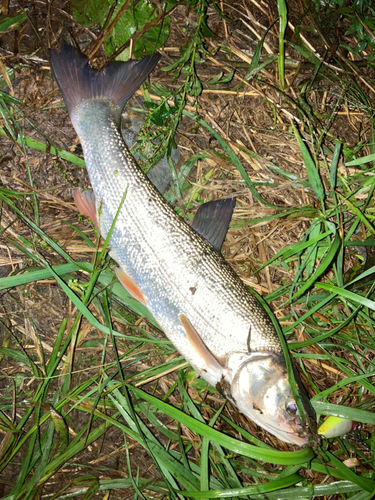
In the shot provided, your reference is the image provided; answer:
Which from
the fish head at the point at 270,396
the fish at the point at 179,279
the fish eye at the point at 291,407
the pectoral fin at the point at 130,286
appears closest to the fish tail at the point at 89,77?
the fish at the point at 179,279

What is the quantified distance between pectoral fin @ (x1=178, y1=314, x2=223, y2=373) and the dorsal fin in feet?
2.15

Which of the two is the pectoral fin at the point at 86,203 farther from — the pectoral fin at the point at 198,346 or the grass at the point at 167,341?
the pectoral fin at the point at 198,346

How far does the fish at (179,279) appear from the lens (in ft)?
8.32

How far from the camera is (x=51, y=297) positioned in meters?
3.10

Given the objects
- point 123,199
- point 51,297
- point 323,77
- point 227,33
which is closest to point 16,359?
point 51,297

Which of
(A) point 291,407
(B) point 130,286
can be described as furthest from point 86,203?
(A) point 291,407

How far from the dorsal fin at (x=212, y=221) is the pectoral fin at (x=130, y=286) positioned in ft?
2.07

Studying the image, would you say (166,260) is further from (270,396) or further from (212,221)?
(270,396)

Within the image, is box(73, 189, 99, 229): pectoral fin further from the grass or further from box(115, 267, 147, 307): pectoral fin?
box(115, 267, 147, 307): pectoral fin

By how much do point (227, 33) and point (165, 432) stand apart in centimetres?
348

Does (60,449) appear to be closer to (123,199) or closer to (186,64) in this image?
(123,199)

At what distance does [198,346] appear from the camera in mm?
2559

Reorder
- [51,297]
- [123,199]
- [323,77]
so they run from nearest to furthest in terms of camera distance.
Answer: [123,199]
[51,297]
[323,77]

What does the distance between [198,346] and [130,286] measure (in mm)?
674
